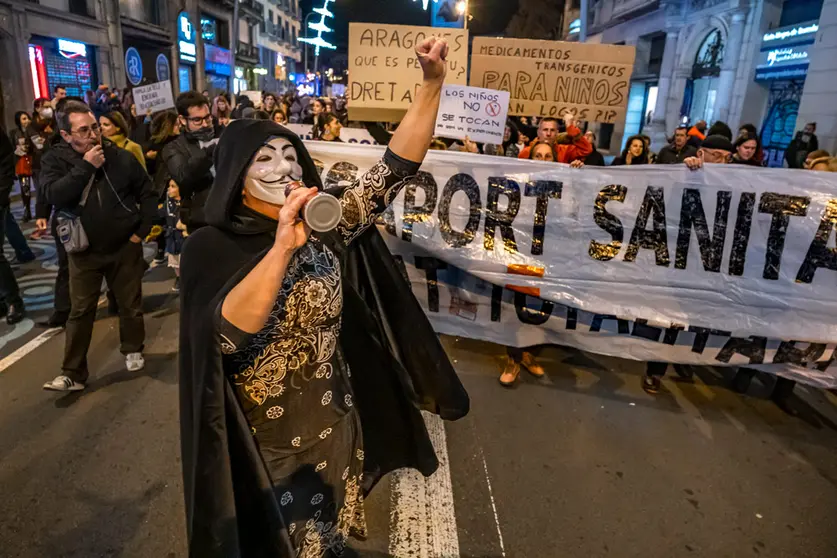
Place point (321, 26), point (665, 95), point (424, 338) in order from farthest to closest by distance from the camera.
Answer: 1. point (321, 26)
2. point (665, 95)
3. point (424, 338)

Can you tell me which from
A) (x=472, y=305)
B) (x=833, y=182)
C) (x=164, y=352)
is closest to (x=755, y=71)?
(x=833, y=182)

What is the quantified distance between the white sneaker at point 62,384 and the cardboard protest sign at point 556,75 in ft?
15.7

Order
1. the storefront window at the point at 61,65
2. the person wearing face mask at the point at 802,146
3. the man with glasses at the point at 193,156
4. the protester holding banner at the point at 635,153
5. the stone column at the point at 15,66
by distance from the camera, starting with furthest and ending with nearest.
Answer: the storefront window at the point at 61,65, the stone column at the point at 15,66, the person wearing face mask at the point at 802,146, the protester holding banner at the point at 635,153, the man with glasses at the point at 193,156

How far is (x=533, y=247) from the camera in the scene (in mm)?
4512

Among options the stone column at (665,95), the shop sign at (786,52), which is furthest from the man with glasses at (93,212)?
the stone column at (665,95)

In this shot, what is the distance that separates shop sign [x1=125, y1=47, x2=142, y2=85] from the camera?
25.0m

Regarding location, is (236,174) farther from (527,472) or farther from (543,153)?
(543,153)

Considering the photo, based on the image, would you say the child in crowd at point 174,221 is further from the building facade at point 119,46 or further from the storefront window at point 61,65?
the storefront window at point 61,65

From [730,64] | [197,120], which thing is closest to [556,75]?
[197,120]

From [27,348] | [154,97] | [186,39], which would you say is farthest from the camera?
[186,39]

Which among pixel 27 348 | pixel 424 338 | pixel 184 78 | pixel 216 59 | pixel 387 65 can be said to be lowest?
pixel 27 348

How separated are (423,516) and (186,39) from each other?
118ft

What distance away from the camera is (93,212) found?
13.8 ft

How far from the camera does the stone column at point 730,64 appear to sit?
56.9 ft
